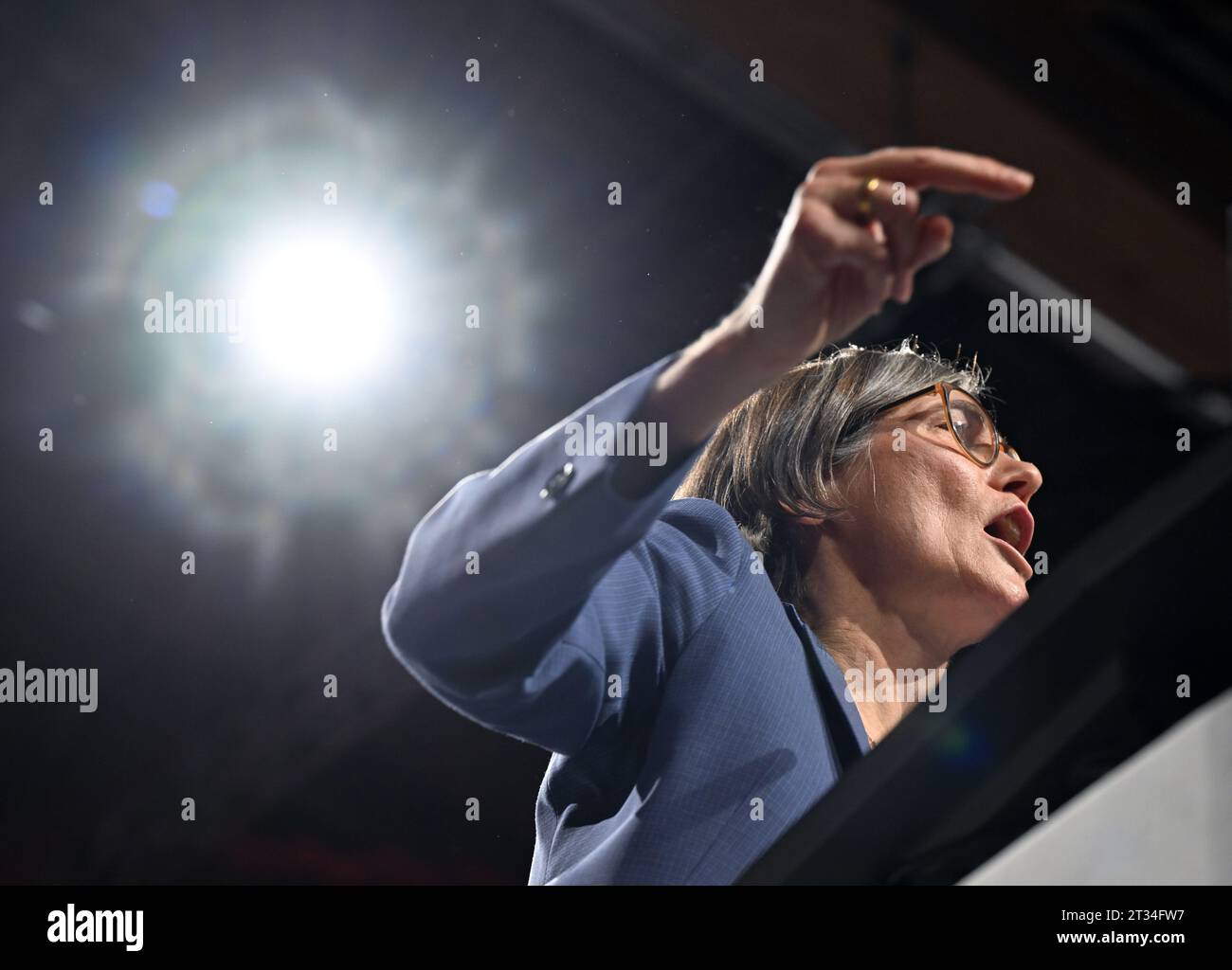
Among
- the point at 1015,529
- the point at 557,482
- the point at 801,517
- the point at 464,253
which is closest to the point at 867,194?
the point at 557,482

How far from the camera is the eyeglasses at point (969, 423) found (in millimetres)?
1137

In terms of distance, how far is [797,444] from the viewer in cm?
112

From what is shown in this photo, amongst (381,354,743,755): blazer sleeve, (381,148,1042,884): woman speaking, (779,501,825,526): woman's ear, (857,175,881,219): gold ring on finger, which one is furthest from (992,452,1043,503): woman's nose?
(857,175,881,219): gold ring on finger

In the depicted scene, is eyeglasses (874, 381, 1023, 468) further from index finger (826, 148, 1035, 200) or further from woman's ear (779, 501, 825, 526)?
index finger (826, 148, 1035, 200)

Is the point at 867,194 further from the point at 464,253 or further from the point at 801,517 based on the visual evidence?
the point at 464,253

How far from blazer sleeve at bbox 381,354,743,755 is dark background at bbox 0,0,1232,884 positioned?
25 cm

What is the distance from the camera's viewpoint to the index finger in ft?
2.38

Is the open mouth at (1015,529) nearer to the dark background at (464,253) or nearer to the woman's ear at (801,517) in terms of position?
the dark background at (464,253)

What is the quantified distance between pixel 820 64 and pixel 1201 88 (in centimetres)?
65

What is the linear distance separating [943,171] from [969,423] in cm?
47

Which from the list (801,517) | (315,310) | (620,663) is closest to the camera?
(620,663)

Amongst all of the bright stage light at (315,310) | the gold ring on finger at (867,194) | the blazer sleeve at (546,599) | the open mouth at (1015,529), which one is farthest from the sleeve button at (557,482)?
the bright stage light at (315,310)

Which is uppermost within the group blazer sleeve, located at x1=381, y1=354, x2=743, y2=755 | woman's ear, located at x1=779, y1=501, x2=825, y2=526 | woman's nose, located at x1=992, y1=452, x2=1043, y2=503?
woman's nose, located at x1=992, y1=452, x2=1043, y2=503
